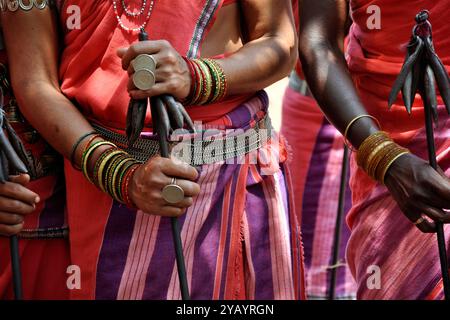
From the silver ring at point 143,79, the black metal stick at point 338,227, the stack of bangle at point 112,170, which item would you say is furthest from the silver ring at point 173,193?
the black metal stick at point 338,227

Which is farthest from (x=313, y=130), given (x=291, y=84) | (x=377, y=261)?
(x=377, y=261)

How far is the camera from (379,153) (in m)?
3.03

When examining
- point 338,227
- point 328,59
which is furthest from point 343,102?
point 338,227

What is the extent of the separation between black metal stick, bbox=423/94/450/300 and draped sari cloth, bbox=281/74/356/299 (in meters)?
1.92

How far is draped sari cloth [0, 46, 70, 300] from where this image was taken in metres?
3.26

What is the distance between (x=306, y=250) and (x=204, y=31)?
6.63ft

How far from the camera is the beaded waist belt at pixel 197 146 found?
10.2ft

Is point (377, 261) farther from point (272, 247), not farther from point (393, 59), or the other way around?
point (393, 59)

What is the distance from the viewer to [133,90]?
279cm

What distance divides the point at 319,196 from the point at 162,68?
2215mm

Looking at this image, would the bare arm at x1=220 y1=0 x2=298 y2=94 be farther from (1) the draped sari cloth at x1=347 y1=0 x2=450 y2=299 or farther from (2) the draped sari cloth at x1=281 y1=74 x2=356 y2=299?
(2) the draped sari cloth at x1=281 y1=74 x2=356 y2=299

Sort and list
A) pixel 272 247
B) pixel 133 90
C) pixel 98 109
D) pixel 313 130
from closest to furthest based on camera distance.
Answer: pixel 133 90, pixel 98 109, pixel 272 247, pixel 313 130

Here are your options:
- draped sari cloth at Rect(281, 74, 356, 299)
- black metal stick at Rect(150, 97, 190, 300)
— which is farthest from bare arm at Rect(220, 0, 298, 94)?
draped sari cloth at Rect(281, 74, 356, 299)

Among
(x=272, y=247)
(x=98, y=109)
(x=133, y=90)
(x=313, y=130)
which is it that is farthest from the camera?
(x=313, y=130)
